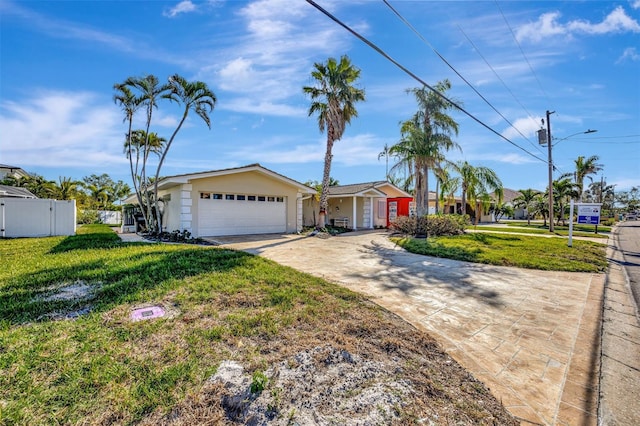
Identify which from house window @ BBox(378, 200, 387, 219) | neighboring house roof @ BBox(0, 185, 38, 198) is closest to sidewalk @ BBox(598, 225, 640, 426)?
house window @ BBox(378, 200, 387, 219)

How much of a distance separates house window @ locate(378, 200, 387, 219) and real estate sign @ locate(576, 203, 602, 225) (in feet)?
37.4

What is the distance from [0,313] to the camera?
355 centimetres

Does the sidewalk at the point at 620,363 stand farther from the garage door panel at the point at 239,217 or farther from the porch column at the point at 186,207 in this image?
the porch column at the point at 186,207

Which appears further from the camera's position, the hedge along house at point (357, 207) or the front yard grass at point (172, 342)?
the hedge along house at point (357, 207)

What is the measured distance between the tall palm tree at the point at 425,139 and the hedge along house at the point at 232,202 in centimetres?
593

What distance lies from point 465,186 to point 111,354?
23.7 meters

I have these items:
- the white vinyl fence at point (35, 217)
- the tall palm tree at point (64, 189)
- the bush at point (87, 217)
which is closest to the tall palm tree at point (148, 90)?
the white vinyl fence at point (35, 217)

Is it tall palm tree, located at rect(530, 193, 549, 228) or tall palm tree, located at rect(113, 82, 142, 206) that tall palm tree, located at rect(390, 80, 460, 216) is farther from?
tall palm tree, located at rect(530, 193, 549, 228)

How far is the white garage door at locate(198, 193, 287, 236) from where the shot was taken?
45.7ft

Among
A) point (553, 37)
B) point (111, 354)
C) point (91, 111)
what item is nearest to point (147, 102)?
point (91, 111)

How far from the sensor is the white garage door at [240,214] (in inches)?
548

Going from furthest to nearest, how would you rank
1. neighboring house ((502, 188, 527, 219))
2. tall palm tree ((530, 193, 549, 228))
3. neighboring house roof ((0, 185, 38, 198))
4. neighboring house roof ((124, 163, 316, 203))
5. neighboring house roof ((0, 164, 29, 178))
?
neighboring house ((502, 188, 527, 219)), neighboring house roof ((0, 164, 29, 178)), tall palm tree ((530, 193, 549, 228)), neighboring house roof ((0, 185, 38, 198)), neighboring house roof ((124, 163, 316, 203))

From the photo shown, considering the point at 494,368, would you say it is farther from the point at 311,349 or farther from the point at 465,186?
the point at 465,186

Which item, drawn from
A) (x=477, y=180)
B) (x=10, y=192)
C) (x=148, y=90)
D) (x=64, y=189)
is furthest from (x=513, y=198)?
(x=64, y=189)
